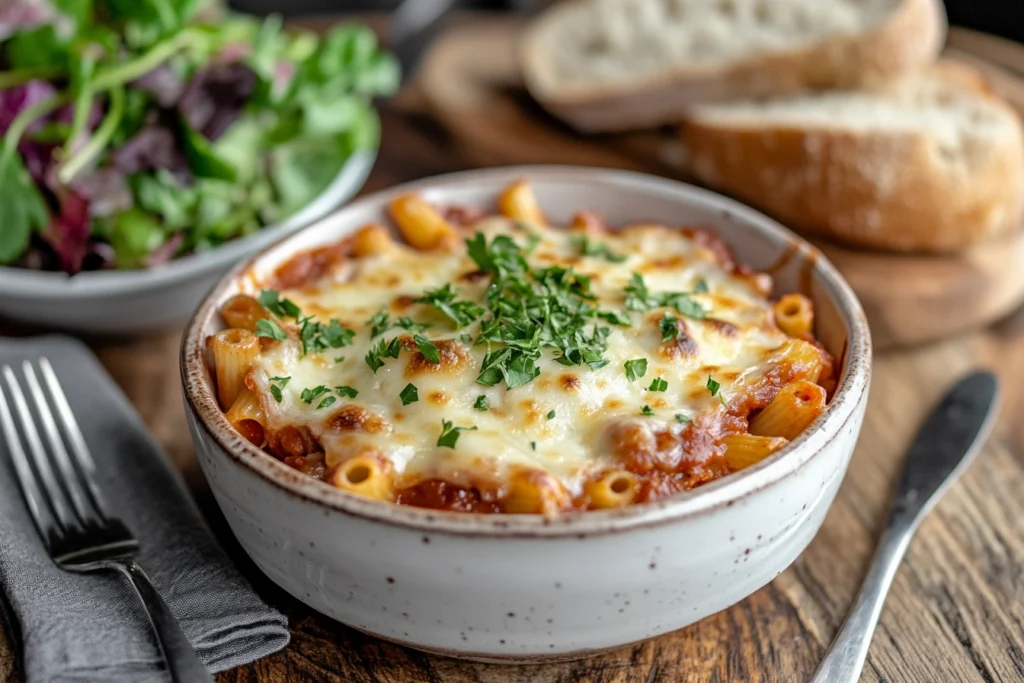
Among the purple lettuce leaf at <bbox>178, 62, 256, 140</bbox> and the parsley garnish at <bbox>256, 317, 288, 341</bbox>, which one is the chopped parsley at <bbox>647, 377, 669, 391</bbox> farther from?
the purple lettuce leaf at <bbox>178, 62, 256, 140</bbox>

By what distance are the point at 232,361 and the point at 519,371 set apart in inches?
26.9

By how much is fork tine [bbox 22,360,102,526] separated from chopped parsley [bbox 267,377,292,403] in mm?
633

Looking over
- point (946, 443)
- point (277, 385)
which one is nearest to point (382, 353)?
point (277, 385)

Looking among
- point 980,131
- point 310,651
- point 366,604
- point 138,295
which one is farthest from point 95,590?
point 980,131

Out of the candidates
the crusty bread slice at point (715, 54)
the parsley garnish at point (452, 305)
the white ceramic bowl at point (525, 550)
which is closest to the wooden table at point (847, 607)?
the white ceramic bowl at point (525, 550)

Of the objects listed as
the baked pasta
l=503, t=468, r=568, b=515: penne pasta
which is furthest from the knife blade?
l=503, t=468, r=568, b=515: penne pasta

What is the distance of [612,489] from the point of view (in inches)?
77.7

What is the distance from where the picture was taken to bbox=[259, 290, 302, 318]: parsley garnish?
2.44 meters

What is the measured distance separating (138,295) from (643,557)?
2.09m

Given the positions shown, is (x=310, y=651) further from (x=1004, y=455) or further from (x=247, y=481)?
(x=1004, y=455)

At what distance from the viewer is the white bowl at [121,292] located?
3.19 meters

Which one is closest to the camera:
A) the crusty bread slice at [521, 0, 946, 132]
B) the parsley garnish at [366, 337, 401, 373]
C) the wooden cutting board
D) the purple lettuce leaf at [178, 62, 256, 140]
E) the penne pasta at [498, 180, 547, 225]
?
the parsley garnish at [366, 337, 401, 373]

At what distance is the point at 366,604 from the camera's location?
6.44ft

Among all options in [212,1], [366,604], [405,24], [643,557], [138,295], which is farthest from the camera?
[405,24]
